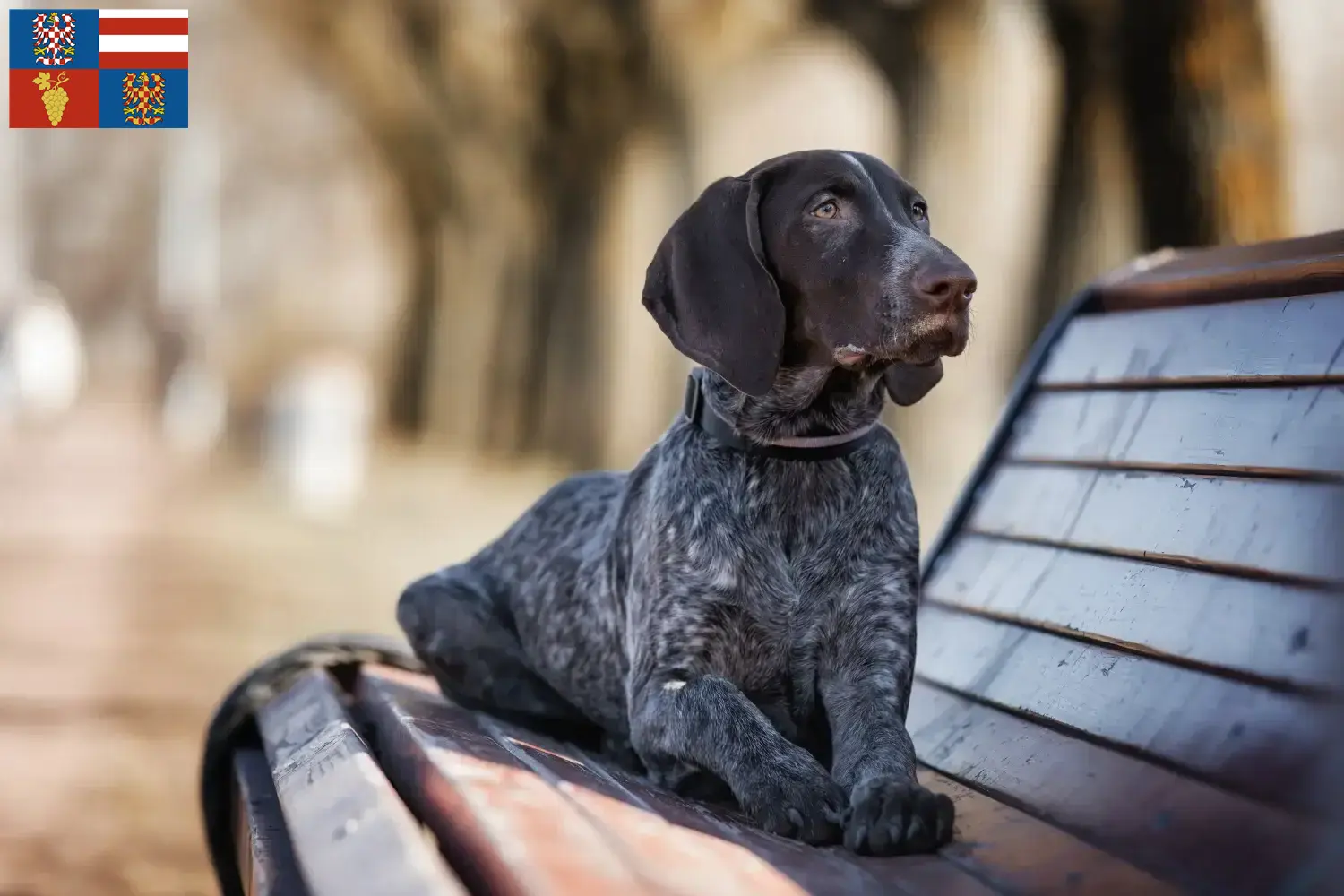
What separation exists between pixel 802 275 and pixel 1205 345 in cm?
88

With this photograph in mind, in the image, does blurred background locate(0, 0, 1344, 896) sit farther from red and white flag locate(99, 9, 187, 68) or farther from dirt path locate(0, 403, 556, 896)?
red and white flag locate(99, 9, 187, 68)

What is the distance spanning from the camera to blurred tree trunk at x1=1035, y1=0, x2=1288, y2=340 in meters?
6.68

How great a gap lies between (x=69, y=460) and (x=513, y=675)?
18.0 meters

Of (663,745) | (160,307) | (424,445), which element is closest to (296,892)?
(663,745)

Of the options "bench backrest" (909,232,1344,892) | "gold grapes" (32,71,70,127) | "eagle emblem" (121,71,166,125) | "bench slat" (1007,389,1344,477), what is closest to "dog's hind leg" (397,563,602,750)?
"bench backrest" (909,232,1344,892)

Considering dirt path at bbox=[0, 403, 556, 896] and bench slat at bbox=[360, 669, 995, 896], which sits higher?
bench slat at bbox=[360, 669, 995, 896]

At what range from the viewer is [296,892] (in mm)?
2389

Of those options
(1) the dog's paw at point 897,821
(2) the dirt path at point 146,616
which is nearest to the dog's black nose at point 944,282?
(1) the dog's paw at point 897,821

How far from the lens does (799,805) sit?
224cm

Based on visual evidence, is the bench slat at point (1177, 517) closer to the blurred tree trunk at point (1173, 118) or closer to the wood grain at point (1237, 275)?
the wood grain at point (1237, 275)

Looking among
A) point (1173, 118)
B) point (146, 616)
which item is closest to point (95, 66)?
point (146, 616)

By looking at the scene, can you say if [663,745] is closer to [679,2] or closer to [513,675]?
[513,675]

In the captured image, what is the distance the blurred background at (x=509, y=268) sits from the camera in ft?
21.9

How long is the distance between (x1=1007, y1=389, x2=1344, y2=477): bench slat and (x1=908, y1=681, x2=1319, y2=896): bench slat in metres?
0.56
